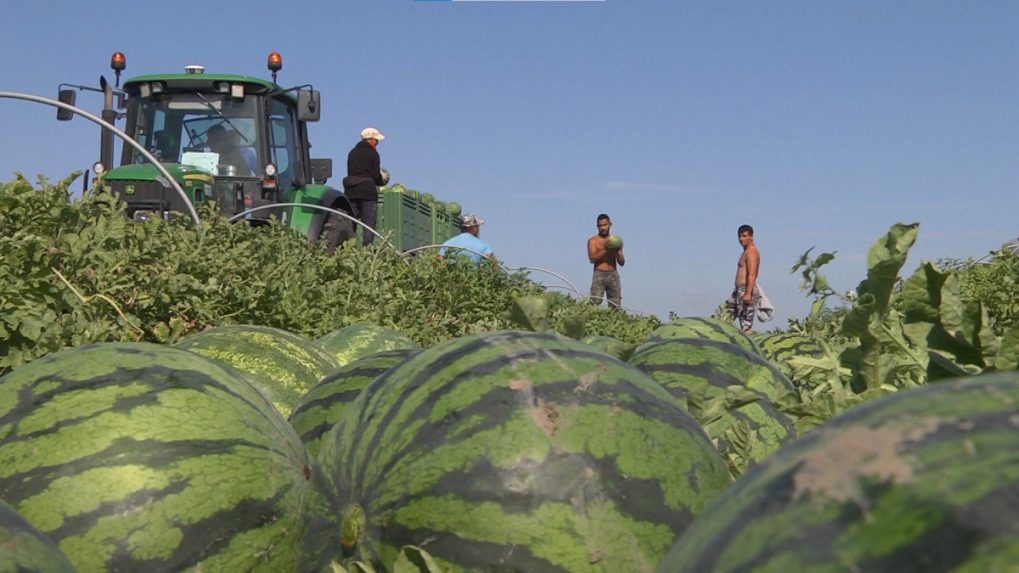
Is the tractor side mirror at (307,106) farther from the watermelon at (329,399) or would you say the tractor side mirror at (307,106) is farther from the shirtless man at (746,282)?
the watermelon at (329,399)

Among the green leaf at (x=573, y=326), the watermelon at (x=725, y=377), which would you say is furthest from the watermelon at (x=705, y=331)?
the green leaf at (x=573, y=326)

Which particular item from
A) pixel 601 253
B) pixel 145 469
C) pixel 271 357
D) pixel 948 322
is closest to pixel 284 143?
pixel 601 253

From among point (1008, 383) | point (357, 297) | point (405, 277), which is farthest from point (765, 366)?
point (405, 277)

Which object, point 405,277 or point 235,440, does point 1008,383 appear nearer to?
point 235,440

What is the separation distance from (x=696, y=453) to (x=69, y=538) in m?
1.16

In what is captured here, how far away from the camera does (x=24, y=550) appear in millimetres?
1328

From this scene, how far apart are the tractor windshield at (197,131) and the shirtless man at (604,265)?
7.28 metres

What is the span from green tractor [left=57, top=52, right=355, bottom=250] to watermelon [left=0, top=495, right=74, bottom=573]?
47.2ft

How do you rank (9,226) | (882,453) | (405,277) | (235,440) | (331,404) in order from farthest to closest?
(405,277), (9,226), (331,404), (235,440), (882,453)

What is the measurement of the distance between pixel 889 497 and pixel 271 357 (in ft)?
10.1

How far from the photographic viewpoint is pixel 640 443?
73.4 inches

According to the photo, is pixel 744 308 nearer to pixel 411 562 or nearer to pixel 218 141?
pixel 218 141

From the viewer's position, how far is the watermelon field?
0.96 metres

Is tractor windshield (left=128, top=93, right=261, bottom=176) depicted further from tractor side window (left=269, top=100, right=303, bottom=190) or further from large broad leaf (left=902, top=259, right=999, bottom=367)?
large broad leaf (left=902, top=259, right=999, bottom=367)
